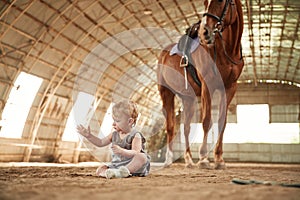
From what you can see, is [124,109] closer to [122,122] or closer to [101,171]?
[122,122]

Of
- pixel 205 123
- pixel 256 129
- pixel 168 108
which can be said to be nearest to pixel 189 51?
pixel 205 123

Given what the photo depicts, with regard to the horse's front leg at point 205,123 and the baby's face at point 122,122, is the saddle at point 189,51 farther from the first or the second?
the baby's face at point 122,122

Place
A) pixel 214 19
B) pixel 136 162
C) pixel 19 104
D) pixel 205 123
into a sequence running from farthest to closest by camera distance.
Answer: pixel 19 104 → pixel 205 123 → pixel 214 19 → pixel 136 162

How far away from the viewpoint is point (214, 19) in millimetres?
7453

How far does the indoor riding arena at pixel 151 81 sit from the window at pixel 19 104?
78mm

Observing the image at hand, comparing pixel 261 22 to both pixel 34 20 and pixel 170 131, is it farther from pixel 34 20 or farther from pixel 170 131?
pixel 170 131

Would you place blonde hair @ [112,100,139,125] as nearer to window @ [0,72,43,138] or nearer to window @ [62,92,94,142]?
window @ [0,72,43,138]

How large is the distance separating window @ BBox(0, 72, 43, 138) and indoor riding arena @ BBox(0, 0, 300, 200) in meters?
0.08

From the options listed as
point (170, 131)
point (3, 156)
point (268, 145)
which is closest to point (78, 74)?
point (3, 156)

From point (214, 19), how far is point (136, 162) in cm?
380

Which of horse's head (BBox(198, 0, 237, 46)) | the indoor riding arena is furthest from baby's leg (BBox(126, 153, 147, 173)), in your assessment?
horse's head (BBox(198, 0, 237, 46))

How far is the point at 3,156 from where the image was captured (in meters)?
22.9

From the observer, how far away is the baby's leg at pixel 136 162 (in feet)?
16.8

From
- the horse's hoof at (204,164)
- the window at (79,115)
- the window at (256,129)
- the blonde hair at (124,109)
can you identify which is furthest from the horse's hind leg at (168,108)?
the window at (256,129)
